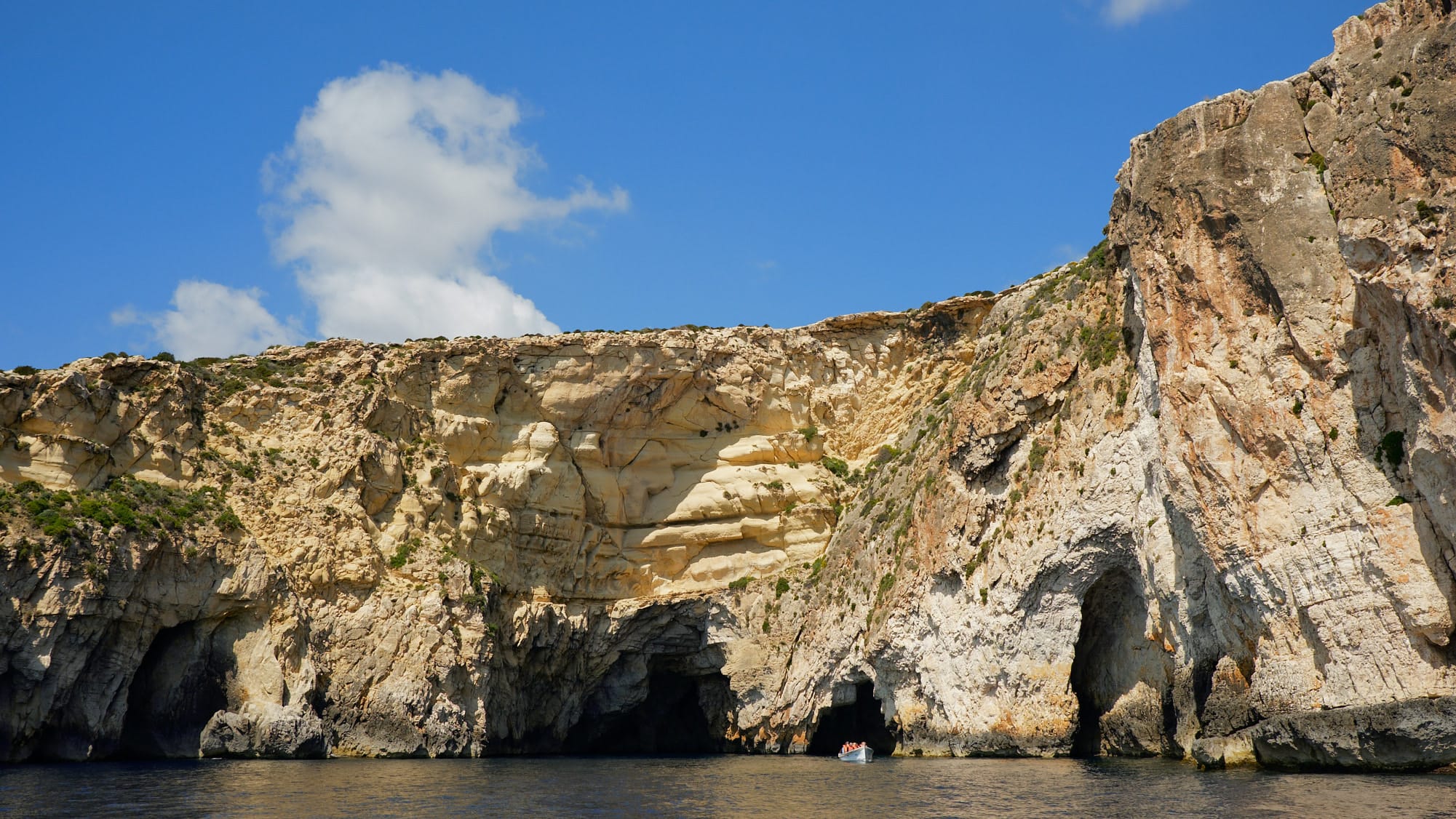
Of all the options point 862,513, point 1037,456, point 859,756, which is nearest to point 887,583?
point 862,513

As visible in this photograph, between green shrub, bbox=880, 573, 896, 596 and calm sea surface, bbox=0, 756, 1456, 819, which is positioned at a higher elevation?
green shrub, bbox=880, 573, 896, 596

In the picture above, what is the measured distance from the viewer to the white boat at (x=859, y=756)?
1887 inches

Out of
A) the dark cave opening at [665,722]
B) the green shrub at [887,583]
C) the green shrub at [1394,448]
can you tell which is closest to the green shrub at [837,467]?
the green shrub at [887,583]

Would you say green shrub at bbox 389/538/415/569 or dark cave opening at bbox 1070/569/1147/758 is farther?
green shrub at bbox 389/538/415/569

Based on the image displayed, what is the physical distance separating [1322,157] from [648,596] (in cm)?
3614

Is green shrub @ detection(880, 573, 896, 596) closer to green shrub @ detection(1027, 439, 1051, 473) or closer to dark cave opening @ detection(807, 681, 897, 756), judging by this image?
dark cave opening @ detection(807, 681, 897, 756)

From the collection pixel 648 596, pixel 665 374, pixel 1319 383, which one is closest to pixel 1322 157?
pixel 1319 383

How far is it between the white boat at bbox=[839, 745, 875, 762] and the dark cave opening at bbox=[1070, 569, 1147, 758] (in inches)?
328

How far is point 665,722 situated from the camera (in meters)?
64.8

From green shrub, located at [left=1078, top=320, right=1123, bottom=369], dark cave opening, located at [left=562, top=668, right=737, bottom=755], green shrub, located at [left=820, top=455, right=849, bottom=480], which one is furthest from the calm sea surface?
green shrub, located at [left=820, top=455, right=849, bottom=480]

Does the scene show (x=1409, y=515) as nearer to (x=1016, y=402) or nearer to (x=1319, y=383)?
(x=1319, y=383)

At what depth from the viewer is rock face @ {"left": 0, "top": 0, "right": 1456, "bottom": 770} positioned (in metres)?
31.2

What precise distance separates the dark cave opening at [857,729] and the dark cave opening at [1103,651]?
12.6 m

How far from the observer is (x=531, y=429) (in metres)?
57.3
